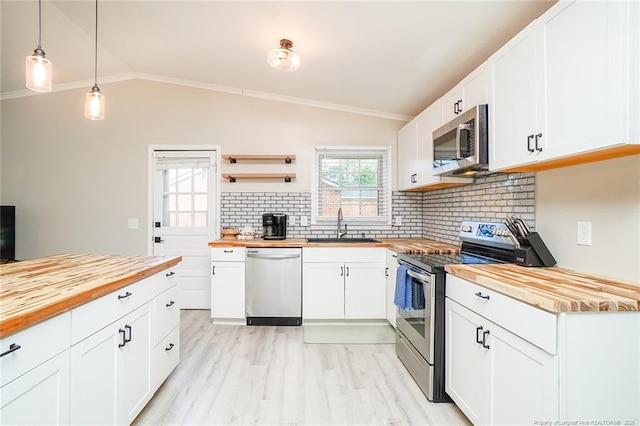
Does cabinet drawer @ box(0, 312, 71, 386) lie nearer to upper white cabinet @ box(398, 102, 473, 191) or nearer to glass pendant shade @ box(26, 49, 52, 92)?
glass pendant shade @ box(26, 49, 52, 92)

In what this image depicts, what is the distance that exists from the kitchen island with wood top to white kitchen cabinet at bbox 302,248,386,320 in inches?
56.8

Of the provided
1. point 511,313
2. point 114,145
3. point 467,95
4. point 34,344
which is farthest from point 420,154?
point 114,145

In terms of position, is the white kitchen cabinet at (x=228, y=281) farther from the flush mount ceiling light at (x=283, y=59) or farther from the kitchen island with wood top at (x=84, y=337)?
the flush mount ceiling light at (x=283, y=59)

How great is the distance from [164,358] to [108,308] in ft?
2.52

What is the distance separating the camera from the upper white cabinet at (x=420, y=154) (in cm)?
273

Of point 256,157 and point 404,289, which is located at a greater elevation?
point 256,157

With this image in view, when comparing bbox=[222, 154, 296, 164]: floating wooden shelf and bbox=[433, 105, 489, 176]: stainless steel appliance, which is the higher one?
bbox=[222, 154, 296, 164]: floating wooden shelf

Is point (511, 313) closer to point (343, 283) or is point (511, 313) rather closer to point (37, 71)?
point (343, 283)

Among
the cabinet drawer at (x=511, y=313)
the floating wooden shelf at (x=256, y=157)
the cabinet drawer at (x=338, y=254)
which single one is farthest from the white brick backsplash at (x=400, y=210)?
the cabinet drawer at (x=511, y=313)

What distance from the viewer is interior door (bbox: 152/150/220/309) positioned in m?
3.77

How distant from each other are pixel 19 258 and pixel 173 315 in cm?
323

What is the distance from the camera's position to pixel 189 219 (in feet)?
12.5

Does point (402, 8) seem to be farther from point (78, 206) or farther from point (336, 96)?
point (78, 206)

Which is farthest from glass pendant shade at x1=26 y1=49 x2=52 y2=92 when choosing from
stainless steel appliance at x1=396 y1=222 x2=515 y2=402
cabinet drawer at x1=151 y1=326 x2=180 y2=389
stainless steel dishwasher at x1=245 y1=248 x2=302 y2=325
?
stainless steel appliance at x1=396 y1=222 x2=515 y2=402
